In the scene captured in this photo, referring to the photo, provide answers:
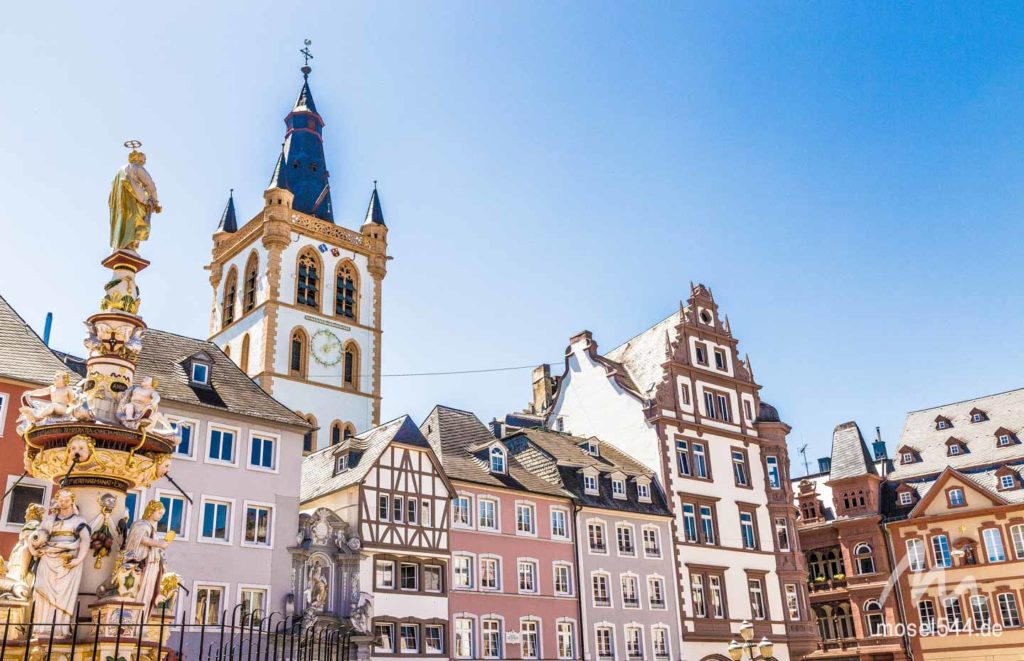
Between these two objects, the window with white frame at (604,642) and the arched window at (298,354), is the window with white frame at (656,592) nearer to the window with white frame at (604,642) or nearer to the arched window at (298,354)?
the window with white frame at (604,642)

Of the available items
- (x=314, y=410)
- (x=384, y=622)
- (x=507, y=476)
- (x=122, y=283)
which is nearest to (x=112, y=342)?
(x=122, y=283)

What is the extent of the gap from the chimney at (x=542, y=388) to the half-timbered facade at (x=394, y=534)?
854 inches

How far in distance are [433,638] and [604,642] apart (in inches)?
361

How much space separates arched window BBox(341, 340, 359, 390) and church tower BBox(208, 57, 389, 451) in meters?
0.07

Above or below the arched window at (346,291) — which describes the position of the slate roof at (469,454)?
below

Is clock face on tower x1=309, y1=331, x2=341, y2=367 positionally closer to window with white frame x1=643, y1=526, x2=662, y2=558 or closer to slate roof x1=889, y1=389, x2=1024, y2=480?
window with white frame x1=643, y1=526, x2=662, y2=558

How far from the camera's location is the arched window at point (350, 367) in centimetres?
6212

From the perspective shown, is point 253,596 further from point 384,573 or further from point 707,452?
point 707,452

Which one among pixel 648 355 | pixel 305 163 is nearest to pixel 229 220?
pixel 305 163

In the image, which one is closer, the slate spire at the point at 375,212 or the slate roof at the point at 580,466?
the slate roof at the point at 580,466

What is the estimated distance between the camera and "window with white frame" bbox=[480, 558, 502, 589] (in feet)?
126

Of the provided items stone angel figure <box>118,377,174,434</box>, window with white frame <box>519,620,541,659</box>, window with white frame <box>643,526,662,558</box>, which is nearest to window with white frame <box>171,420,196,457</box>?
window with white frame <box>519,620,541,659</box>

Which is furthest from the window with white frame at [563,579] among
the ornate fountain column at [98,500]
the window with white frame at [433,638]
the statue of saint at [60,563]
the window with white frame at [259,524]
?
the statue of saint at [60,563]

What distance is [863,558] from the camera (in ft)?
184
